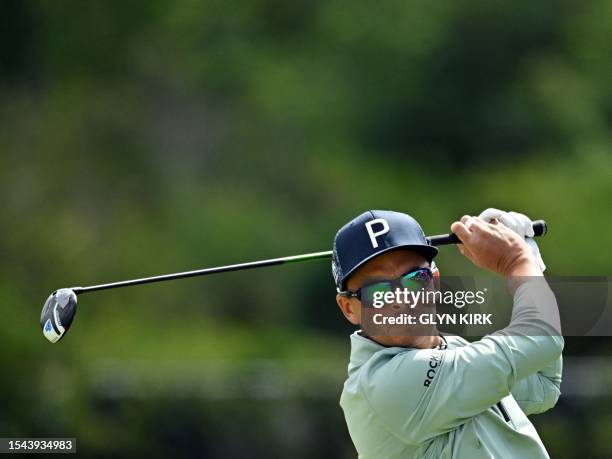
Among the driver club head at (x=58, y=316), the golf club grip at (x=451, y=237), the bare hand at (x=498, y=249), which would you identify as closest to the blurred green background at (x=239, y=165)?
the driver club head at (x=58, y=316)

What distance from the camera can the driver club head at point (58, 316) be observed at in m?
3.33

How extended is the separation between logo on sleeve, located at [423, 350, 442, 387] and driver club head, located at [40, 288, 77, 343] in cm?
135

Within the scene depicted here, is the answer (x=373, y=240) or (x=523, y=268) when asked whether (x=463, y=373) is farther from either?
(x=373, y=240)

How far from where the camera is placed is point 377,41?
491 inches

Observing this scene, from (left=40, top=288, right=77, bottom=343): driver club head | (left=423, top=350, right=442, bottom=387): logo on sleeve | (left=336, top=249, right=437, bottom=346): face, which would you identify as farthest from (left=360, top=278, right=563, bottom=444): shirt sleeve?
(left=40, top=288, right=77, bottom=343): driver club head

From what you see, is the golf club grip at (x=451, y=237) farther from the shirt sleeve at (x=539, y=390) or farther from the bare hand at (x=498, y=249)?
the shirt sleeve at (x=539, y=390)

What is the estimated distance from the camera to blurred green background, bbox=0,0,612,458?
8.30 metres

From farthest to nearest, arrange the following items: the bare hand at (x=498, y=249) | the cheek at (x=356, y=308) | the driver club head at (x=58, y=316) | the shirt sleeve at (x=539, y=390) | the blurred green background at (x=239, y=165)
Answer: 1. the blurred green background at (x=239, y=165)
2. the driver club head at (x=58, y=316)
3. the shirt sleeve at (x=539, y=390)
4. the cheek at (x=356, y=308)
5. the bare hand at (x=498, y=249)

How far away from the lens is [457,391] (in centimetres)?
236

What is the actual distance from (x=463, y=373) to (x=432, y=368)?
0.07 meters

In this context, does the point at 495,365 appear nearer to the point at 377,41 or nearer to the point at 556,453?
the point at 556,453

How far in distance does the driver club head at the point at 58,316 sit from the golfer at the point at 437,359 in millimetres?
1061

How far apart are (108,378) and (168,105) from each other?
5.60m

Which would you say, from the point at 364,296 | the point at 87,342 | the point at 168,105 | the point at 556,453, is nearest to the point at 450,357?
the point at 364,296
